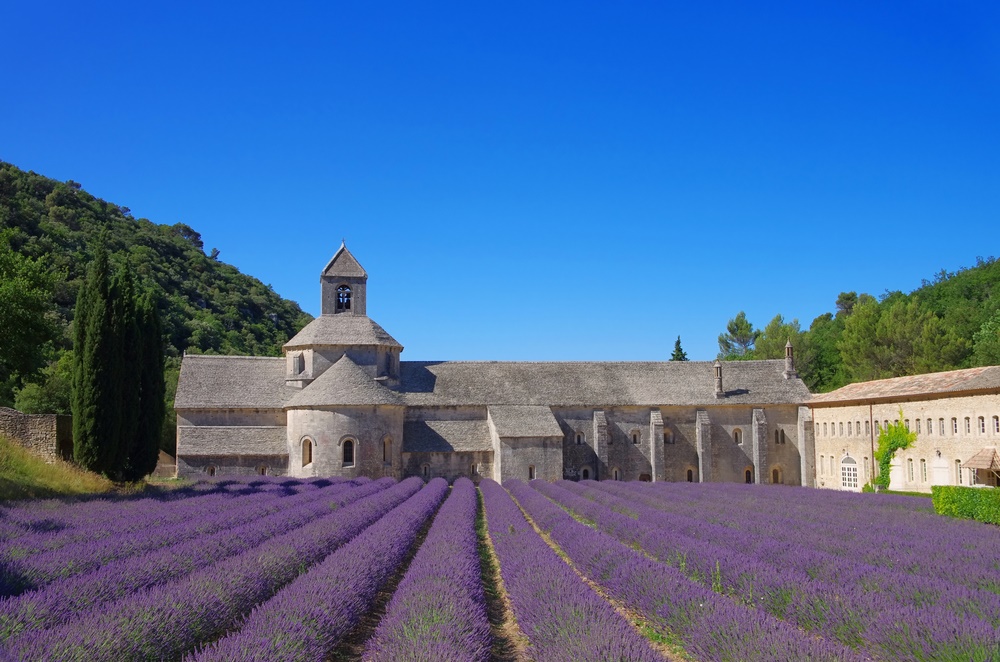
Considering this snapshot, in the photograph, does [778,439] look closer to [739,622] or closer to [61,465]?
[61,465]

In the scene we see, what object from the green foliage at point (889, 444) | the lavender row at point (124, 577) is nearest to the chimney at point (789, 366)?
the green foliage at point (889, 444)

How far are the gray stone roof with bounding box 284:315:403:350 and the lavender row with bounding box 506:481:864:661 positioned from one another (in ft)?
97.9

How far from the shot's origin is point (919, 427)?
3566 centimetres

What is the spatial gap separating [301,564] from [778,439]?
39.1 meters

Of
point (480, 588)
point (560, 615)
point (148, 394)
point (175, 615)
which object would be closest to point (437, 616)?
point (560, 615)

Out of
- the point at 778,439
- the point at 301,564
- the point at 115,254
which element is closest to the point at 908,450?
the point at 778,439

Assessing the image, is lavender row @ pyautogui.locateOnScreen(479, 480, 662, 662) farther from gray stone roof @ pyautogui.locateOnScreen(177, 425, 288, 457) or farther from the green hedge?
gray stone roof @ pyautogui.locateOnScreen(177, 425, 288, 457)

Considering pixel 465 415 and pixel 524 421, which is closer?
pixel 524 421

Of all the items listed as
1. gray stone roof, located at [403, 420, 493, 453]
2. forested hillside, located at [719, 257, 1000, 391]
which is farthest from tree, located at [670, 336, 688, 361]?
gray stone roof, located at [403, 420, 493, 453]

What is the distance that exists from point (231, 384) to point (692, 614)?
128 ft

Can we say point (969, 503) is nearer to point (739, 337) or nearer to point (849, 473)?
point (849, 473)

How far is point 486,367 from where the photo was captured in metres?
48.6

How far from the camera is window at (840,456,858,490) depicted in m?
41.1

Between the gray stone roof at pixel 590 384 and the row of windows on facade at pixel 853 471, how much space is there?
439cm
